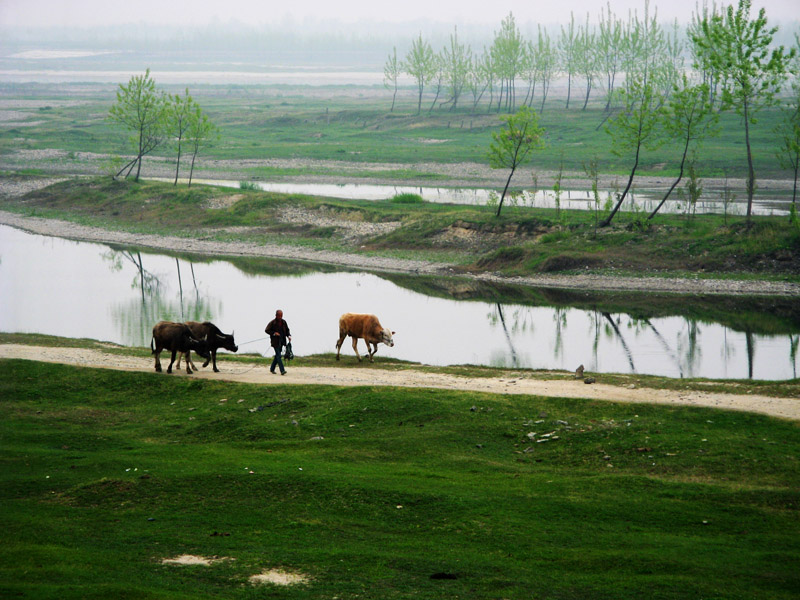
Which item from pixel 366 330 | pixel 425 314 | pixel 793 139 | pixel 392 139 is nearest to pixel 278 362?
pixel 366 330

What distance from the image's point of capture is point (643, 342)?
33875 millimetres

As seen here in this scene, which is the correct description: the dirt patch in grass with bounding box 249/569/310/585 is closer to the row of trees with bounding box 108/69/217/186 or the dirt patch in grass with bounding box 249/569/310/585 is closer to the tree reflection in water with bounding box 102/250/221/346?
the tree reflection in water with bounding box 102/250/221/346

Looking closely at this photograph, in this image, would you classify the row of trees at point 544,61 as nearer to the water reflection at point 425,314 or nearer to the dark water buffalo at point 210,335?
the water reflection at point 425,314

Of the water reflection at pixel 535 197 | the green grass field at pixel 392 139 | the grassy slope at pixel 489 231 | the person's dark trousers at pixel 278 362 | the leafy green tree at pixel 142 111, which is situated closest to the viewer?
the person's dark trousers at pixel 278 362

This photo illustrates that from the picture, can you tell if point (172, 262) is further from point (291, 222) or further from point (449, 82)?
point (449, 82)

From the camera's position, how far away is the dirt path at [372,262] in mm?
42156

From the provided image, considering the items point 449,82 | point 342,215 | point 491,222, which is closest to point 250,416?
point 491,222

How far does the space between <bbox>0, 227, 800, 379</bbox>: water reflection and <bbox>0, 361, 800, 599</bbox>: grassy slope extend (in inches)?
367

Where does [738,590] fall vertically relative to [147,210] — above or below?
below

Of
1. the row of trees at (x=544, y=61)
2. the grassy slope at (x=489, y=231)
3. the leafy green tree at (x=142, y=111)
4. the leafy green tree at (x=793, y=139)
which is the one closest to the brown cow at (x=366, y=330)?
the grassy slope at (x=489, y=231)

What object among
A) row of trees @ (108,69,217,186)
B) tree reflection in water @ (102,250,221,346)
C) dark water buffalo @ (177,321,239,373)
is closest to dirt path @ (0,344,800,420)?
dark water buffalo @ (177,321,239,373)

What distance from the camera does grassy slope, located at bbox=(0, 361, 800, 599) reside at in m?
11.3

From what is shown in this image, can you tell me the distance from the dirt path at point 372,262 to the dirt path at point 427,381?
21.1 metres

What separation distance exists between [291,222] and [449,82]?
8569cm
